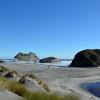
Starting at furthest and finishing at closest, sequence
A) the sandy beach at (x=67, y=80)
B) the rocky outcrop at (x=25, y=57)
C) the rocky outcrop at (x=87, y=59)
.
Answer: the rocky outcrop at (x=25, y=57) < the rocky outcrop at (x=87, y=59) < the sandy beach at (x=67, y=80)

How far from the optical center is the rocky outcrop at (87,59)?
5250cm

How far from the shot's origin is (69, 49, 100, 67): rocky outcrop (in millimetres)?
52500

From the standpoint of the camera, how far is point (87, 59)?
5278 cm

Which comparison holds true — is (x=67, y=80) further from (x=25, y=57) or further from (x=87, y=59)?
(x=25, y=57)

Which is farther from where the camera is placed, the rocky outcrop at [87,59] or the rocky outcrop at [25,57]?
the rocky outcrop at [25,57]

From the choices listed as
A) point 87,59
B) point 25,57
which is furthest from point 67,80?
point 25,57

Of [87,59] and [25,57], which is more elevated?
[25,57]

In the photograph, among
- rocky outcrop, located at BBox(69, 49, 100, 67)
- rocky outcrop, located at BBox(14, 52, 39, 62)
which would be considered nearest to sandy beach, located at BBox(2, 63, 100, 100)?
rocky outcrop, located at BBox(69, 49, 100, 67)

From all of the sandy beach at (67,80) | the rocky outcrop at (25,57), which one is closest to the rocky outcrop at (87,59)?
the sandy beach at (67,80)

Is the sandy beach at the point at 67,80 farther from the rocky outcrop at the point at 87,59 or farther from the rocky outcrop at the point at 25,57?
the rocky outcrop at the point at 25,57

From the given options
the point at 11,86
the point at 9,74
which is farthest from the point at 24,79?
the point at 11,86

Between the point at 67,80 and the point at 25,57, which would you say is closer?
the point at 67,80

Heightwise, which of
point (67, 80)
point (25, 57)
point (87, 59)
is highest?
point (25, 57)

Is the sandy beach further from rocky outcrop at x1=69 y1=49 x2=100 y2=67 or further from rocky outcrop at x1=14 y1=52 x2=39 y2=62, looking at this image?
rocky outcrop at x1=14 y1=52 x2=39 y2=62
